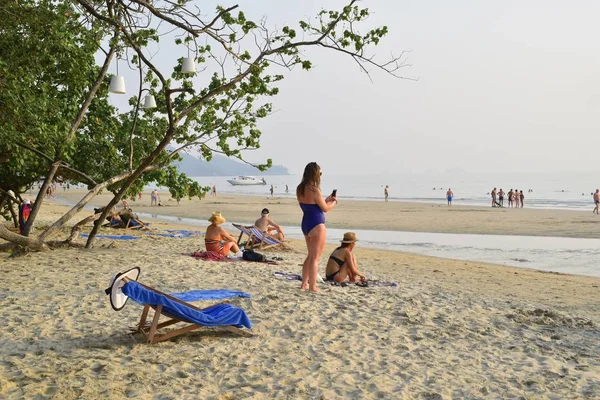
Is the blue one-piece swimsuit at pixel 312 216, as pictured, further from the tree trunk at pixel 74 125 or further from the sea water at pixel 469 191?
the sea water at pixel 469 191

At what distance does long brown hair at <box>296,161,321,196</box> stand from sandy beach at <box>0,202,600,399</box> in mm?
1289

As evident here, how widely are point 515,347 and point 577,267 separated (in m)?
8.67

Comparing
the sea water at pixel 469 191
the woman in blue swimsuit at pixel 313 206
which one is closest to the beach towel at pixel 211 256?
the woman in blue swimsuit at pixel 313 206

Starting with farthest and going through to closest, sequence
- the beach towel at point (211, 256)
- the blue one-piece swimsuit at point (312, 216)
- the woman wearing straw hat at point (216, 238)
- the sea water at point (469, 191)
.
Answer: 1. the sea water at point (469, 191)
2. the woman wearing straw hat at point (216, 238)
3. the beach towel at point (211, 256)
4. the blue one-piece swimsuit at point (312, 216)

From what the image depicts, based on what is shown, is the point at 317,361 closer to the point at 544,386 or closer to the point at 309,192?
the point at 544,386

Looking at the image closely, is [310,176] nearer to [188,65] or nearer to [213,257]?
[188,65]

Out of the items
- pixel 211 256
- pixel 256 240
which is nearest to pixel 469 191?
pixel 256 240

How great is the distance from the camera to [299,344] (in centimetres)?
516

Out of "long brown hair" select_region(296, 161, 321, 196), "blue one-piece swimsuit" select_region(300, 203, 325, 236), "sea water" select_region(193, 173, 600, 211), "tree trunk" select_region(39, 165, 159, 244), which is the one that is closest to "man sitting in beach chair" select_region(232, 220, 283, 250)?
"tree trunk" select_region(39, 165, 159, 244)

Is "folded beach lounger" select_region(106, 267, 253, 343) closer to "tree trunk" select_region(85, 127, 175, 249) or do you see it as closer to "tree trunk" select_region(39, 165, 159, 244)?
"tree trunk" select_region(85, 127, 175, 249)

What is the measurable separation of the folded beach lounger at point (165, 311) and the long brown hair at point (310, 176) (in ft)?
6.39

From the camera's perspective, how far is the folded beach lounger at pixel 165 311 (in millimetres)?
4605

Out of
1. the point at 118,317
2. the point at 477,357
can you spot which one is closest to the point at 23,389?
the point at 118,317

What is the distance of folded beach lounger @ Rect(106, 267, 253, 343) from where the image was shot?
4605mm
